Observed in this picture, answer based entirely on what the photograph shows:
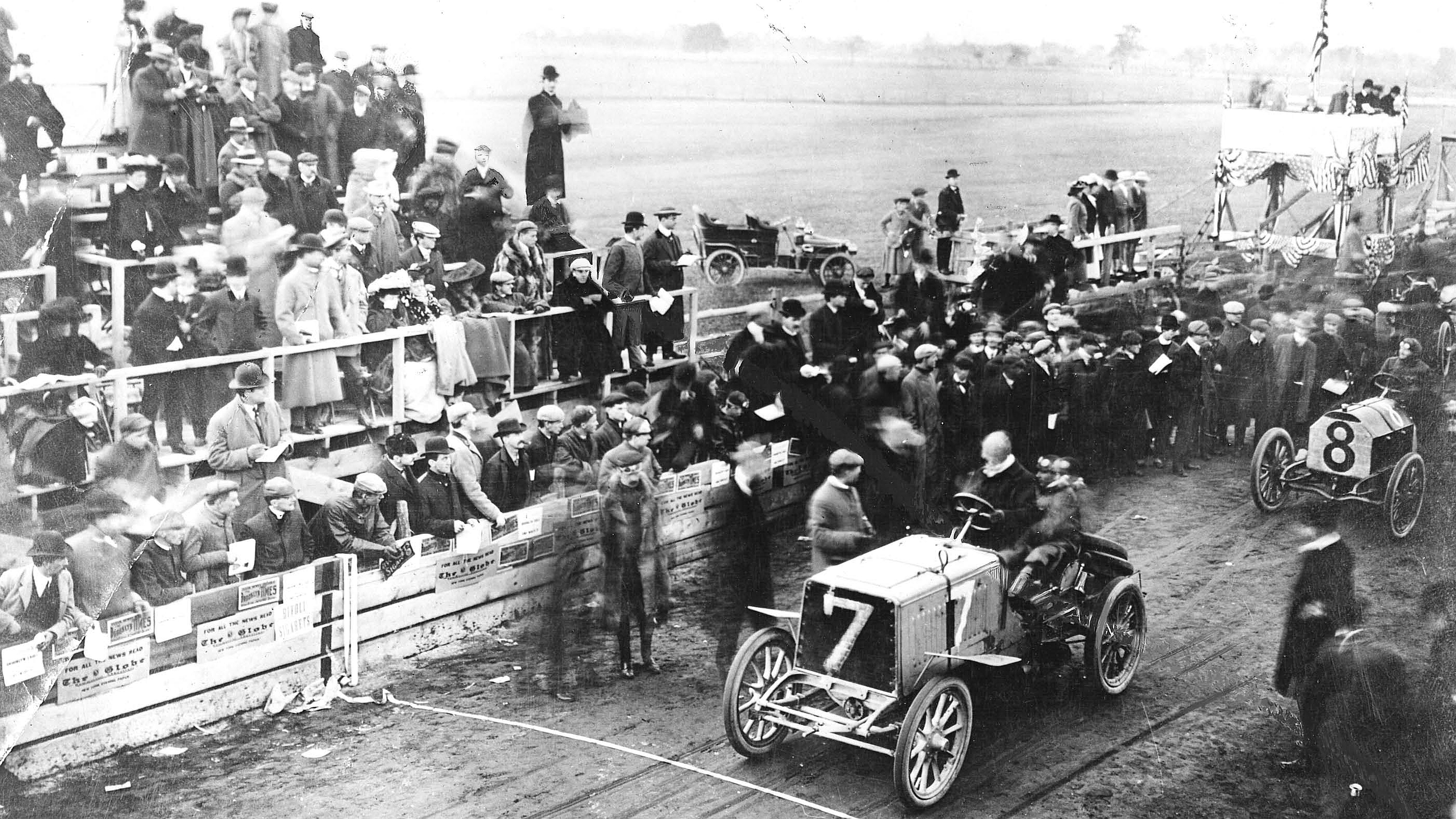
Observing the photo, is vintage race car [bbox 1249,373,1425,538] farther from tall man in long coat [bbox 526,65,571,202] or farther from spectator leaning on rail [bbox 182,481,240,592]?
spectator leaning on rail [bbox 182,481,240,592]

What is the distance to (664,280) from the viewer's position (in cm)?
1105

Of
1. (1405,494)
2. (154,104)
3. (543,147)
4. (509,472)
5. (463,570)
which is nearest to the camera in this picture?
(463,570)

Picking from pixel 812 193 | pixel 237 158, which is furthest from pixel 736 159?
pixel 237 158

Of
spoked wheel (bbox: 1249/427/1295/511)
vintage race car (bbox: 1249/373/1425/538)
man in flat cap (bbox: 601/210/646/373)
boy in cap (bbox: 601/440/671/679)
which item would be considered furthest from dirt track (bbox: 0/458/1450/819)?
man in flat cap (bbox: 601/210/646/373)

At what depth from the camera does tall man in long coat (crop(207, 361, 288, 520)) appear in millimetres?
7859

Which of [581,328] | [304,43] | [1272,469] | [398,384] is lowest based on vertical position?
[1272,469]

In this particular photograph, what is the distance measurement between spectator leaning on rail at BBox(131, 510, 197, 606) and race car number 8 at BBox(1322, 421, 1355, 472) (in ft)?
24.6

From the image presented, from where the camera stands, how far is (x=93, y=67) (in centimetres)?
879

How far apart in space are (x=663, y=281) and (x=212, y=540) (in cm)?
462

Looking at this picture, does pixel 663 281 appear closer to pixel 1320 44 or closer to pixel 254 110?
pixel 254 110

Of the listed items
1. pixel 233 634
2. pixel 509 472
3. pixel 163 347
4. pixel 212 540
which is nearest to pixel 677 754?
pixel 509 472

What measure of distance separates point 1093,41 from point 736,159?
319 centimetres

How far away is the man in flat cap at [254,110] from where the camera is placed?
9.36 metres

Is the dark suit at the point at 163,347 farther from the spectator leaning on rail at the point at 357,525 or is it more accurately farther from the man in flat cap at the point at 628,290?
the man in flat cap at the point at 628,290
